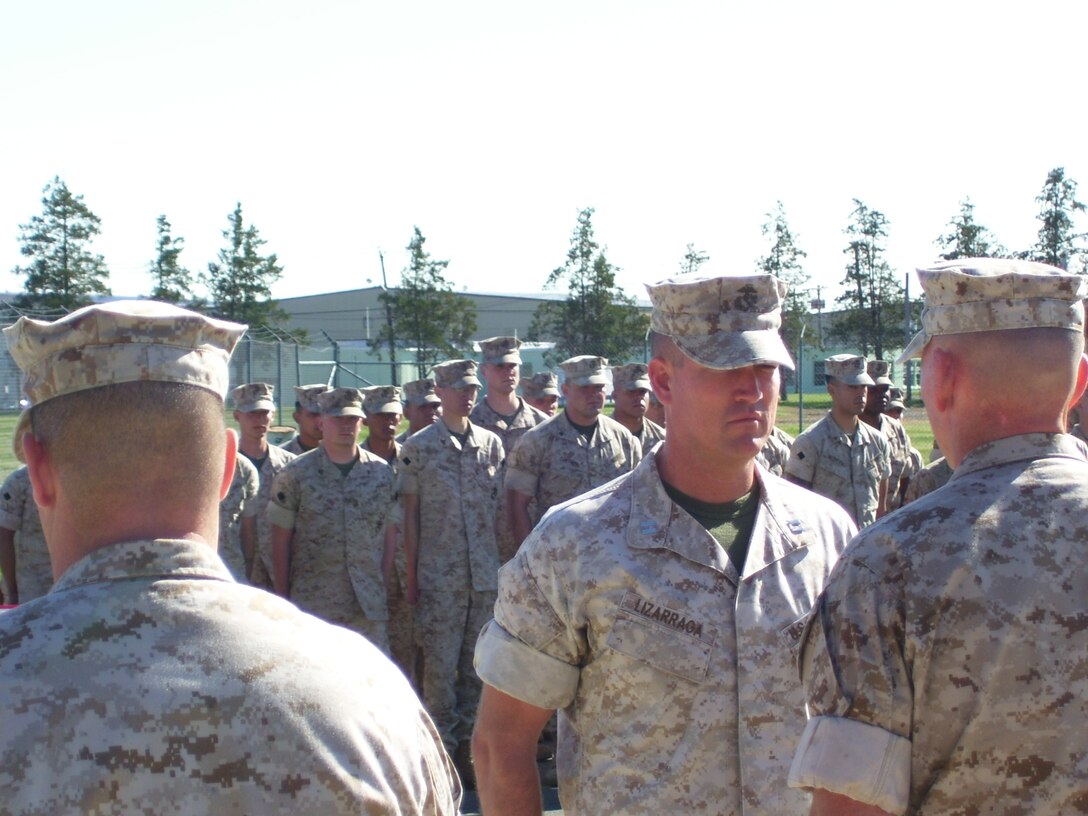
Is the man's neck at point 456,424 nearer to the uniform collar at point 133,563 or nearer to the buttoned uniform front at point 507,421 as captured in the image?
the buttoned uniform front at point 507,421

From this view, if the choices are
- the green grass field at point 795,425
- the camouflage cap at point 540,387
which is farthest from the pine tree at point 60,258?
the camouflage cap at point 540,387

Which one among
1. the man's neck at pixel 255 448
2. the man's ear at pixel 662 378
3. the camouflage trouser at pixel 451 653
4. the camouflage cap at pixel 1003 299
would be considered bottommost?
the camouflage trouser at pixel 451 653

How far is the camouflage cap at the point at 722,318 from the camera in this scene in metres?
3.12

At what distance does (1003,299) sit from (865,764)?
0.88 m

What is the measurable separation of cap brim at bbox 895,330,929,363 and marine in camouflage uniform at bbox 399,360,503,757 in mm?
6368

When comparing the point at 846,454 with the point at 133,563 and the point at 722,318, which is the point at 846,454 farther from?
the point at 133,563

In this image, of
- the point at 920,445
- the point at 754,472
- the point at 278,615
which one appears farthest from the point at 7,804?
the point at 920,445

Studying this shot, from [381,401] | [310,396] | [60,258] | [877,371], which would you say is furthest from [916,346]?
[60,258]

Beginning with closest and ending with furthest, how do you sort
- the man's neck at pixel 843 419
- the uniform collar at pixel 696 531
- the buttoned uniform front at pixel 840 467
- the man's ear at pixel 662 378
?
the uniform collar at pixel 696 531 → the man's ear at pixel 662 378 → the buttoned uniform front at pixel 840 467 → the man's neck at pixel 843 419

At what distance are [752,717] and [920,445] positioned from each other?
21.5m

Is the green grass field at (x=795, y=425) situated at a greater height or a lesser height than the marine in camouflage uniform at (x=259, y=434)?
lesser

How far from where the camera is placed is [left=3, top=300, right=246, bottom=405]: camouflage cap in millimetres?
1920

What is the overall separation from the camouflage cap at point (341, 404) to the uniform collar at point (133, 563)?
6.64 meters

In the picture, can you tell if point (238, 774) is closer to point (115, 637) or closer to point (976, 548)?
point (115, 637)
